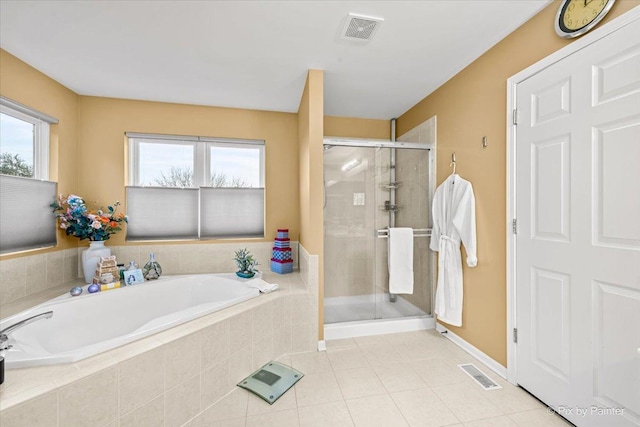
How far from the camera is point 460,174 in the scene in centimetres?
235

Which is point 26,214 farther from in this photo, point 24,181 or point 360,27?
point 360,27

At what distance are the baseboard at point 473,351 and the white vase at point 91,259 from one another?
334cm

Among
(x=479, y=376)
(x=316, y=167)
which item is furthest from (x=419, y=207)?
(x=479, y=376)

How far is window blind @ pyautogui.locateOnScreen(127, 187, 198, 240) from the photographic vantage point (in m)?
2.91

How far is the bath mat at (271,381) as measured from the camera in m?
1.74

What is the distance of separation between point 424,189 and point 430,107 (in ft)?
2.81

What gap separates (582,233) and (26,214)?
3.89m

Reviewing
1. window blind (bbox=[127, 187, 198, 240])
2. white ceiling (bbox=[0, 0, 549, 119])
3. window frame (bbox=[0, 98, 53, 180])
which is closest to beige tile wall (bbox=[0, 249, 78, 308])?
window blind (bbox=[127, 187, 198, 240])

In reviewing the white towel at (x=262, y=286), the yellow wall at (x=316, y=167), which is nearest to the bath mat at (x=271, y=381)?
the yellow wall at (x=316, y=167)

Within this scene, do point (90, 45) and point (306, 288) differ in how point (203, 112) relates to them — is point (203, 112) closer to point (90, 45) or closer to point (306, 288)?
point (90, 45)

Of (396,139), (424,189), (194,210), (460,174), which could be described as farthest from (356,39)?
(194,210)

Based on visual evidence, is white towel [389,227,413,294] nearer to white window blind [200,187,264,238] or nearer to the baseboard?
the baseboard

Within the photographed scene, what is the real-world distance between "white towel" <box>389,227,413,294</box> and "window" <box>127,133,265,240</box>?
5.06 feet

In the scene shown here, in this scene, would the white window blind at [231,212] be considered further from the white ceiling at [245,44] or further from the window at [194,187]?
the white ceiling at [245,44]
